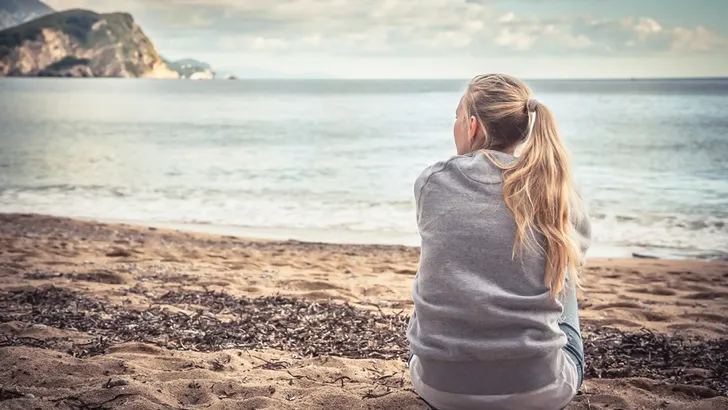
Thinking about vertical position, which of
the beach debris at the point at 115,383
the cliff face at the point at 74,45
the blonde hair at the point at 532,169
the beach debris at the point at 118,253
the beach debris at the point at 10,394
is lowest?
the beach debris at the point at 118,253

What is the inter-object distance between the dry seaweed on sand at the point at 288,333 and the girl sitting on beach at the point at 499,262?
168 cm

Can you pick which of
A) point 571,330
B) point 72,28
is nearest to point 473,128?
point 571,330

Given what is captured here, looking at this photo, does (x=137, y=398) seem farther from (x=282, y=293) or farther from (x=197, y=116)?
(x=197, y=116)

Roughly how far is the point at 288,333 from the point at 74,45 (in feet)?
472

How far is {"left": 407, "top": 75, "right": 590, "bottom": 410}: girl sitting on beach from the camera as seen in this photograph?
2340mm

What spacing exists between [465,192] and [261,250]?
6.97m

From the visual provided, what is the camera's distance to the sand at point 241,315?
3.41 meters

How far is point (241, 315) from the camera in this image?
16.9ft

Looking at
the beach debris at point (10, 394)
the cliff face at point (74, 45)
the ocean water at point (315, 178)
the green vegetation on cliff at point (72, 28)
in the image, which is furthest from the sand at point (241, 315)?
the cliff face at point (74, 45)

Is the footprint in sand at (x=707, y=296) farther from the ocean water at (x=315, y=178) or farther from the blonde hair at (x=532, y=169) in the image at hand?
the blonde hair at (x=532, y=169)

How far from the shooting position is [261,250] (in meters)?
9.12

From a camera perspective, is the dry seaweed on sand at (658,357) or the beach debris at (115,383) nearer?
the beach debris at (115,383)

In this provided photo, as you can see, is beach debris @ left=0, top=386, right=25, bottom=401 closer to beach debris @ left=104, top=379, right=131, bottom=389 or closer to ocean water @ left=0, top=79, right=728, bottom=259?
beach debris @ left=104, top=379, right=131, bottom=389

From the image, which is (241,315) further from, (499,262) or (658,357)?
(499,262)
